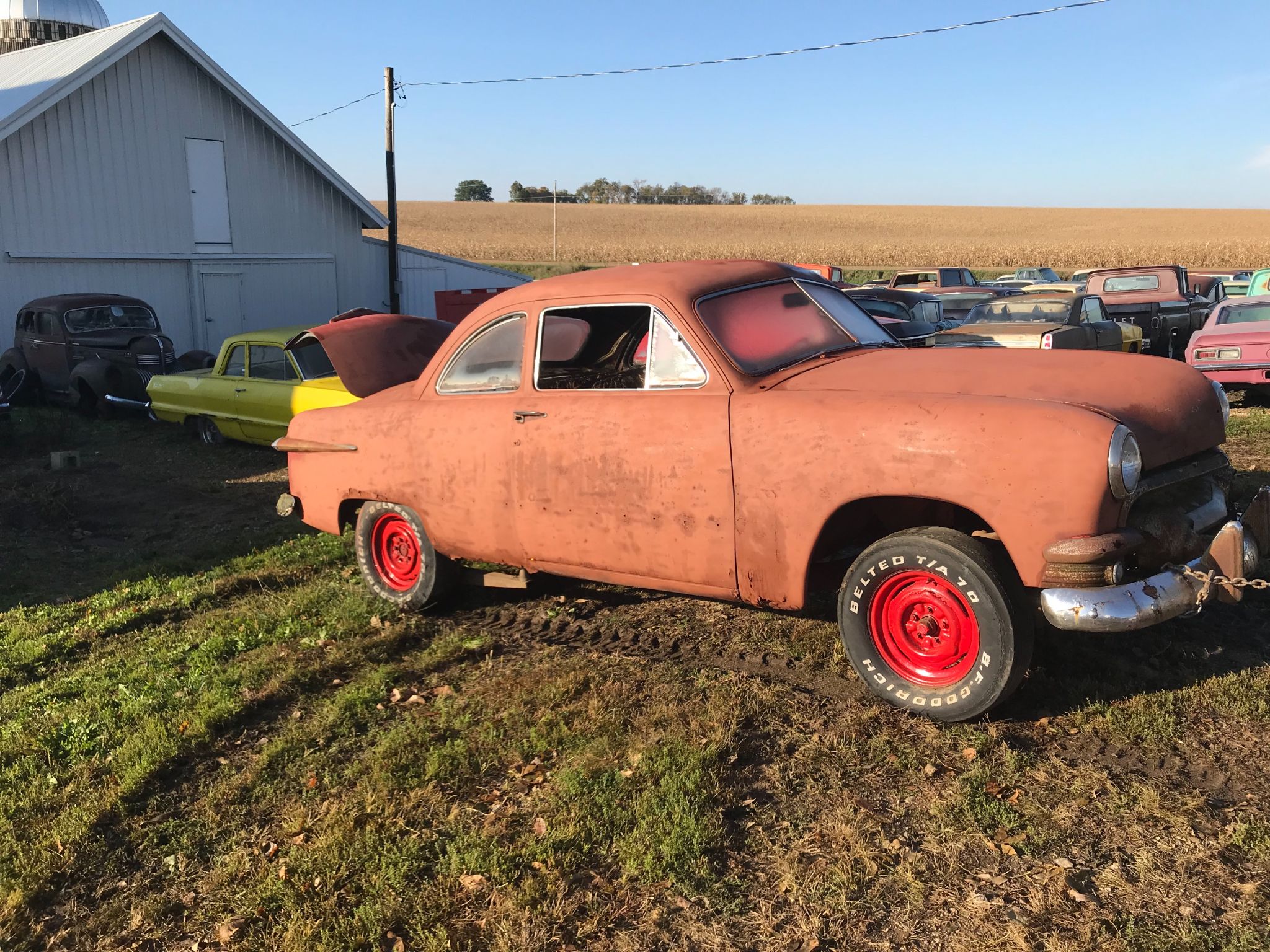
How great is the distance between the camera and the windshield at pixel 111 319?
14.8 m

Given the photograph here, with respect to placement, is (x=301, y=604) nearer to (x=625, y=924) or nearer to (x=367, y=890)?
(x=367, y=890)

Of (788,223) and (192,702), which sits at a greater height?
(788,223)

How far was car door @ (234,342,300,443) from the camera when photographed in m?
10.3

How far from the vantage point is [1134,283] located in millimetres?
17469

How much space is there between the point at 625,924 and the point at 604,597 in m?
3.04

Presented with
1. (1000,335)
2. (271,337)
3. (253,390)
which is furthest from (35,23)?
(1000,335)

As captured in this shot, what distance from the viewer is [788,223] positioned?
83125 millimetres

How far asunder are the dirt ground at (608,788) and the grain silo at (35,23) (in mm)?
28853

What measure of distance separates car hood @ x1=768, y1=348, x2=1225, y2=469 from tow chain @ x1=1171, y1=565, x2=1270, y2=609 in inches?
17.4

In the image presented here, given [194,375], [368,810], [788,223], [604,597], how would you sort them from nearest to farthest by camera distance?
[368,810] → [604,597] → [194,375] → [788,223]

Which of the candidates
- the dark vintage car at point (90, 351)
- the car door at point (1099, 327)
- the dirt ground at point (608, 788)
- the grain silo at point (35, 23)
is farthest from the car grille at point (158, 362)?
the grain silo at point (35, 23)

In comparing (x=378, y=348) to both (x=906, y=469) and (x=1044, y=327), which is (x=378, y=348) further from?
(x=1044, y=327)

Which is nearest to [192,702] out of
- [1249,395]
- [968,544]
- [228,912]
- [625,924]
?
[228,912]

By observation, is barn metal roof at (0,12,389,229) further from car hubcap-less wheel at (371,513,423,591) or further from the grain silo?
car hubcap-less wheel at (371,513,423,591)
